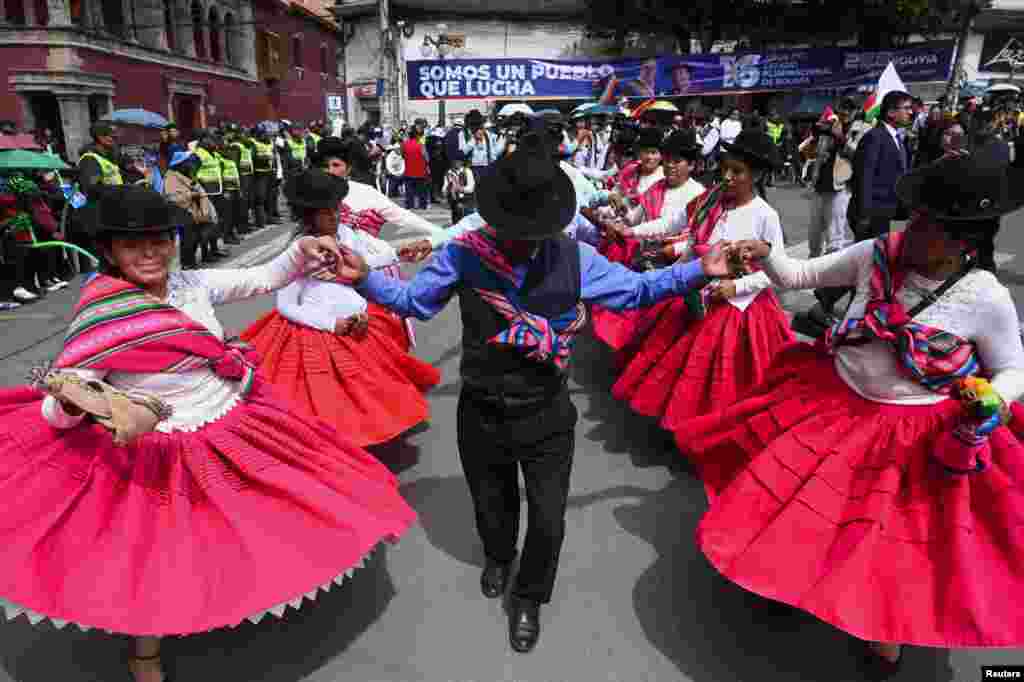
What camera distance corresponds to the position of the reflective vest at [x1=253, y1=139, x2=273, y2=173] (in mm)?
13977

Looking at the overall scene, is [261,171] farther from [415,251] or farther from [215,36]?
[215,36]

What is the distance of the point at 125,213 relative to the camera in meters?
2.52

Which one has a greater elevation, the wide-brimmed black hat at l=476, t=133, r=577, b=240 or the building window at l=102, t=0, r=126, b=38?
the building window at l=102, t=0, r=126, b=38

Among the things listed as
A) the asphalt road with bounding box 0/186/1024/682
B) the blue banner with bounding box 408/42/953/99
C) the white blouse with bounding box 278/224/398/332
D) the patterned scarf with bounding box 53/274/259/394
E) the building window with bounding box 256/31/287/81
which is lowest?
the asphalt road with bounding box 0/186/1024/682

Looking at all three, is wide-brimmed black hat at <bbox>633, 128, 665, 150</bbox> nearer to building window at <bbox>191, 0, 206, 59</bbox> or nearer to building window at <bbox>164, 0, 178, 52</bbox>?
building window at <bbox>164, 0, 178, 52</bbox>

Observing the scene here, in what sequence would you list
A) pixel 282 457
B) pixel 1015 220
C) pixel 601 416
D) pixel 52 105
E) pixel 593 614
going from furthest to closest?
pixel 52 105, pixel 1015 220, pixel 601 416, pixel 593 614, pixel 282 457

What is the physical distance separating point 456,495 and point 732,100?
94.3ft

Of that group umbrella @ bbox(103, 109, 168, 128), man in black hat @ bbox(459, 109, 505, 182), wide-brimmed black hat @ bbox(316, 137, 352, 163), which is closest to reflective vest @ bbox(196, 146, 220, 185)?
umbrella @ bbox(103, 109, 168, 128)

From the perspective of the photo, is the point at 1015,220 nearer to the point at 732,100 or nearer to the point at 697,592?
the point at 697,592

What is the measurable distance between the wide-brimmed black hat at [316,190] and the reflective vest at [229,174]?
362 inches

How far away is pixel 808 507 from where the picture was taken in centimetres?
267

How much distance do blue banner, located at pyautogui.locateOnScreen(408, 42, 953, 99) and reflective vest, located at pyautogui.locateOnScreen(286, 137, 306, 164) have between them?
21.5 feet

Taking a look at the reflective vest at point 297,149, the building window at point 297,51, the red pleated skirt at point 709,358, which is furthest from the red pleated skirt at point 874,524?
the building window at point 297,51

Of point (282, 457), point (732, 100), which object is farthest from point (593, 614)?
point (732, 100)
